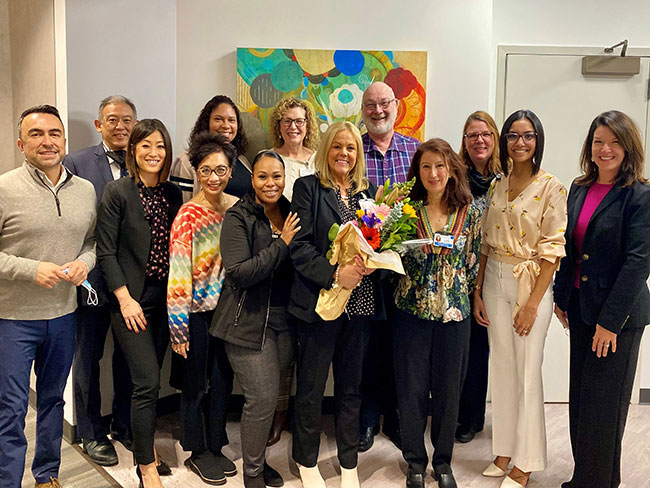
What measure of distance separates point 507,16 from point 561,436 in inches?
108

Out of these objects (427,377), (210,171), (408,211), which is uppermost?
(210,171)

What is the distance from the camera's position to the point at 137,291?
2.69 meters

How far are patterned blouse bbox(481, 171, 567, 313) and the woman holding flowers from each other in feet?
0.41

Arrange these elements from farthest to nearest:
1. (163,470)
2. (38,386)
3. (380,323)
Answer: (380,323), (163,470), (38,386)

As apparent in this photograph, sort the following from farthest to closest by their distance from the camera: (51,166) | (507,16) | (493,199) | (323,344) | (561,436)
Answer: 1. (507,16)
2. (561,436)
3. (493,199)
4. (323,344)
5. (51,166)

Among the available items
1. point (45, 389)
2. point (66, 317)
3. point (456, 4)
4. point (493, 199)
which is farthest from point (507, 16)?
point (45, 389)

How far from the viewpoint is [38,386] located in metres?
2.58

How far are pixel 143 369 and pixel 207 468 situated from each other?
665mm

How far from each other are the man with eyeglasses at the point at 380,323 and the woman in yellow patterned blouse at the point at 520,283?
60 centimetres

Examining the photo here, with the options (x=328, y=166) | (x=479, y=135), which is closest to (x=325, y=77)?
(x=479, y=135)

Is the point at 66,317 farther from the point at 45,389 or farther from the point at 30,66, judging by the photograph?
the point at 30,66

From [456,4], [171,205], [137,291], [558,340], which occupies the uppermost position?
→ [456,4]

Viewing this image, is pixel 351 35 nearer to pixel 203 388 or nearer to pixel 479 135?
pixel 479 135

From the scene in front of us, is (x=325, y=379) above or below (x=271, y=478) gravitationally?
above
